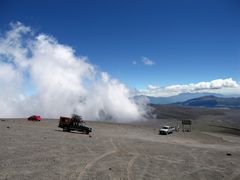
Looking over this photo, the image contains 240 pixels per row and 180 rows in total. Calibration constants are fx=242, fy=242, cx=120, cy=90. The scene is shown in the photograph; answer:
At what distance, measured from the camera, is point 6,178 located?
15.4m

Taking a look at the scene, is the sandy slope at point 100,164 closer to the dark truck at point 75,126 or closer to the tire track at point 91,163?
the tire track at point 91,163

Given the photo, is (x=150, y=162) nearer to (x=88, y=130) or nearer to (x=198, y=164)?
(x=198, y=164)

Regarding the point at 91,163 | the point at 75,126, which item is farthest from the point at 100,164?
the point at 75,126

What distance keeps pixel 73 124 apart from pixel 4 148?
2361cm

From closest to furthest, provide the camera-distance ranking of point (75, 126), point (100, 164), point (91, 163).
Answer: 1. point (100, 164)
2. point (91, 163)
3. point (75, 126)

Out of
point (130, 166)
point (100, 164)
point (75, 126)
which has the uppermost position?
point (75, 126)

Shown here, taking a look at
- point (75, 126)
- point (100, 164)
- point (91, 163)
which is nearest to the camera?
point (100, 164)

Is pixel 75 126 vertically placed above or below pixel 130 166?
above

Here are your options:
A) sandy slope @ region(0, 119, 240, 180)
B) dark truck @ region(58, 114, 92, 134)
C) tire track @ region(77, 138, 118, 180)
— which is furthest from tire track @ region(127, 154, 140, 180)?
dark truck @ region(58, 114, 92, 134)

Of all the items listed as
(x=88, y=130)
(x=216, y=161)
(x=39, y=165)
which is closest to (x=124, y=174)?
(x=39, y=165)

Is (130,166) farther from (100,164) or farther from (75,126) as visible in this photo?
(75,126)

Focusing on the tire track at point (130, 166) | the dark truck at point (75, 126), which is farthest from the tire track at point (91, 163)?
the dark truck at point (75, 126)

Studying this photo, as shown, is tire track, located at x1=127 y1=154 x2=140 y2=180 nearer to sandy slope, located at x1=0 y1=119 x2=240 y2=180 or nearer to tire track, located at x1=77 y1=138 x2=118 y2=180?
sandy slope, located at x1=0 y1=119 x2=240 y2=180

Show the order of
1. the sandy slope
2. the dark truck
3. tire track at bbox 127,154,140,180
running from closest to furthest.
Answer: the sandy slope → tire track at bbox 127,154,140,180 → the dark truck
